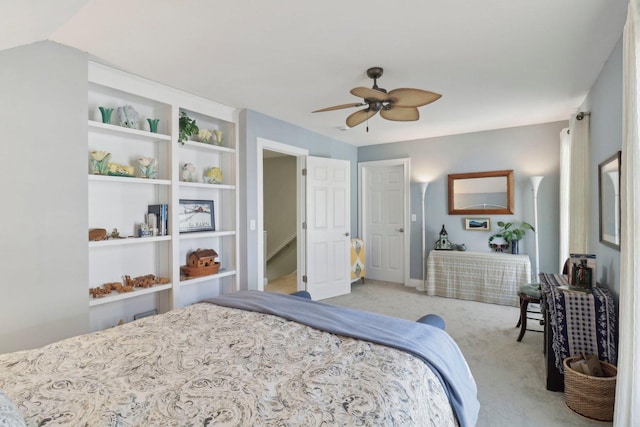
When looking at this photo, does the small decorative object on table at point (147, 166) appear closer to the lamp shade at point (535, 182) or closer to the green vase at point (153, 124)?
the green vase at point (153, 124)

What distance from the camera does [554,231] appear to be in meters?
4.19

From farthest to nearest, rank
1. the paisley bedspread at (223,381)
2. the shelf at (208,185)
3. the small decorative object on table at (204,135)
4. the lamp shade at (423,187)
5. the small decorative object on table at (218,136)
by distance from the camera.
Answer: the lamp shade at (423,187) → the small decorative object on table at (218,136) → the small decorative object on table at (204,135) → the shelf at (208,185) → the paisley bedspread at (223,381)

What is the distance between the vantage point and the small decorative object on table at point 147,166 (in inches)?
112

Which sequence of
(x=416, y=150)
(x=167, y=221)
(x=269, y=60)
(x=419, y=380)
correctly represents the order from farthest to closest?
(x=416, y=150) → (x=167, y=221) → (x=269, y=60) → (x=419, y=380)

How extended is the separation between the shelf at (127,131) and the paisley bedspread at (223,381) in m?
1.68

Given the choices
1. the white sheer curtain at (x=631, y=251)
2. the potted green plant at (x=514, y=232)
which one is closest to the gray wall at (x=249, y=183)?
the white sheer curtain at (x=631, y=251)

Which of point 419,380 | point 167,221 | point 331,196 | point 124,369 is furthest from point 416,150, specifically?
point 124,369

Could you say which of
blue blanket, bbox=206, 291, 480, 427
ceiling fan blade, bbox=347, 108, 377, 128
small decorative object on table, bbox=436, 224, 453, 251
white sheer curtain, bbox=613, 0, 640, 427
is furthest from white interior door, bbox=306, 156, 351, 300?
white sheer curtain, bbox=613, 0, 640, 427

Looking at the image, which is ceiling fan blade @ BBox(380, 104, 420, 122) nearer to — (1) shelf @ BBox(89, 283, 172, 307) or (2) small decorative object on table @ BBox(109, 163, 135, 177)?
(2) small decorative object on table @ BBox(109, 163, 135, 177)

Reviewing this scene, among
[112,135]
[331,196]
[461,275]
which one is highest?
[112,135]

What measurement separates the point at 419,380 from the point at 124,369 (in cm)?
117

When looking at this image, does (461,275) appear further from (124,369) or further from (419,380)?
(124,369)

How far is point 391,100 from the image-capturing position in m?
2.45

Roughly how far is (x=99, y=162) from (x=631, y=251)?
3.43 m
